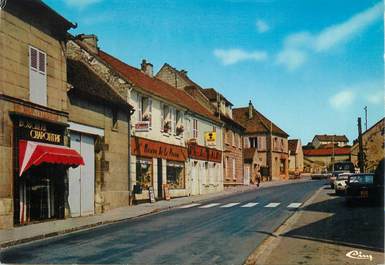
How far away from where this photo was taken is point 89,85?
24203 millimetres

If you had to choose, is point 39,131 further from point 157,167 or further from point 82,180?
point 157,167

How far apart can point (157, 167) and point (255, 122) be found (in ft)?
146

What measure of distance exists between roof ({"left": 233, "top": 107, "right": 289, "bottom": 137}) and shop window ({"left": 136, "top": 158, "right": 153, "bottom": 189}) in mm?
44706

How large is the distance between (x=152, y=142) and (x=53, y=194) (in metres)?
11.4

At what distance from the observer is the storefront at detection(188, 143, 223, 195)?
125ft

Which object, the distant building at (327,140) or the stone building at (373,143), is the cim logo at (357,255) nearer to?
the stone building at (373,143)

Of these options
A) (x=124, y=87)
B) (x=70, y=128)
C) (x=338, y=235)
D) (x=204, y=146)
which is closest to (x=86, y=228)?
(x=70, y=128)

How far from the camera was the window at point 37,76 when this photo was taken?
17.9 meters

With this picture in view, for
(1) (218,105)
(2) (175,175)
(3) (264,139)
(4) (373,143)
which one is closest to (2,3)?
(2) (175,175)

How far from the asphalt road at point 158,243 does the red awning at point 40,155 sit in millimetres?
2909

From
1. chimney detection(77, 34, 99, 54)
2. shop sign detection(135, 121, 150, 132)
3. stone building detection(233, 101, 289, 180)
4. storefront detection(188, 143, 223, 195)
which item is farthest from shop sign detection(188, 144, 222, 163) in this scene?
stone building detection(233, 101, 289, 180)

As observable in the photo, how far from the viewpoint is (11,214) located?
16391 mm

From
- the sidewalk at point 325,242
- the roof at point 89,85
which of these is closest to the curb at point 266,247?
the sidewalk at point 325,242

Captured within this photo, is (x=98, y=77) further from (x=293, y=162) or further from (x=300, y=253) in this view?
(x=293, y=162)
